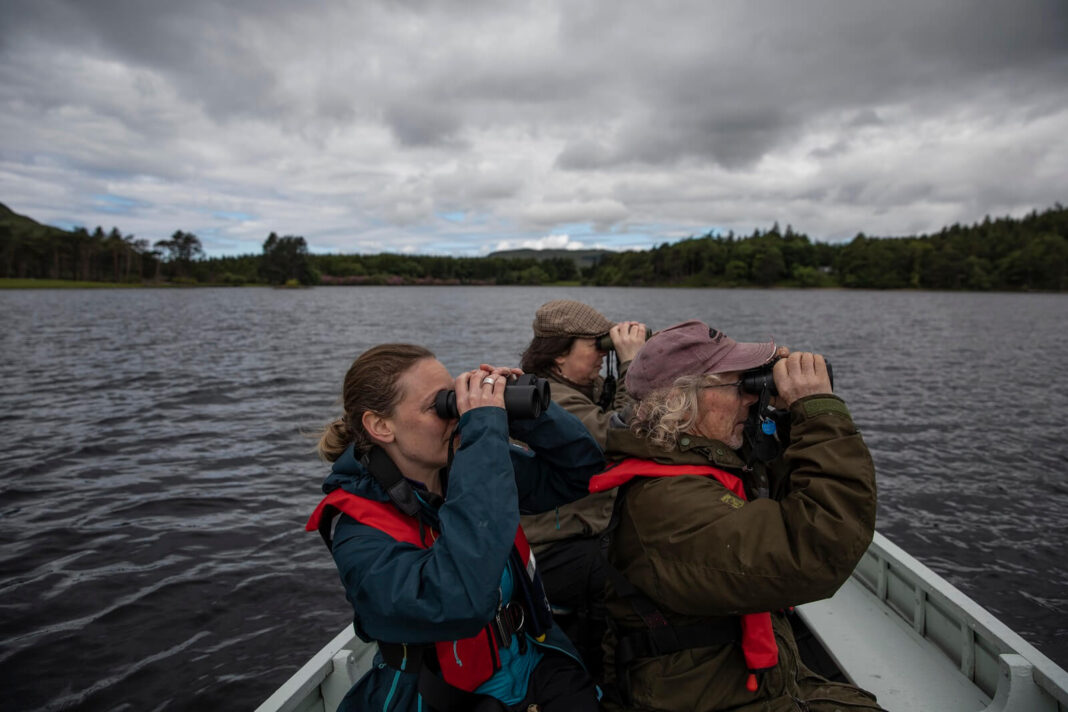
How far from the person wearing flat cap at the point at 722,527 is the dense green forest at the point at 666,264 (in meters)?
119

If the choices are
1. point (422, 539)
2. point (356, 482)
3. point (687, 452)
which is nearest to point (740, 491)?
point (687, 452)

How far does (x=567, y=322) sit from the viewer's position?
13.8 feet


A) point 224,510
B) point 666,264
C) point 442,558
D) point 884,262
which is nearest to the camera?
point 442,558

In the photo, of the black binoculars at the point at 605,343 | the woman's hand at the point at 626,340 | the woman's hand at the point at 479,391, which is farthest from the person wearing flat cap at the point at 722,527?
the black binoculars at the point at 605,343

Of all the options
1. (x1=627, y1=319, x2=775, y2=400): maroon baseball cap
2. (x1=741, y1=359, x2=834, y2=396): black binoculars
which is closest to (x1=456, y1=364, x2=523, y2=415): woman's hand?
(x1=627, y1=319, x2=775, y2=400): maroon baseball cap

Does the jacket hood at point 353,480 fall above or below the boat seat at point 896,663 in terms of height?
above

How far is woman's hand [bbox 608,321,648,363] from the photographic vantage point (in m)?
4.14

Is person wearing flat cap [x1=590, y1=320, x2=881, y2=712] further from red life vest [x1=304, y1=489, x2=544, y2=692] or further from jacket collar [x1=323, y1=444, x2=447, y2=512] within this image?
jacket collar [x1=323, y1=444, x2=447, y2=512]

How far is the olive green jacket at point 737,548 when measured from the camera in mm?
1759

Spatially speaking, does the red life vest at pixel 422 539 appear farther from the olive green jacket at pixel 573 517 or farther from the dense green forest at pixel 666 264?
the dense green forest at pixel 666 264

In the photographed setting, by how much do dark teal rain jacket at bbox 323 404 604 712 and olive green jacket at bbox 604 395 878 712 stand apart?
47 cm

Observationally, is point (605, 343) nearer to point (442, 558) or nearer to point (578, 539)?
point (578, 539)

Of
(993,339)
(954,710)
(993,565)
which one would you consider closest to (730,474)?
(954,710)

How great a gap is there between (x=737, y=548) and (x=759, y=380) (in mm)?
589
